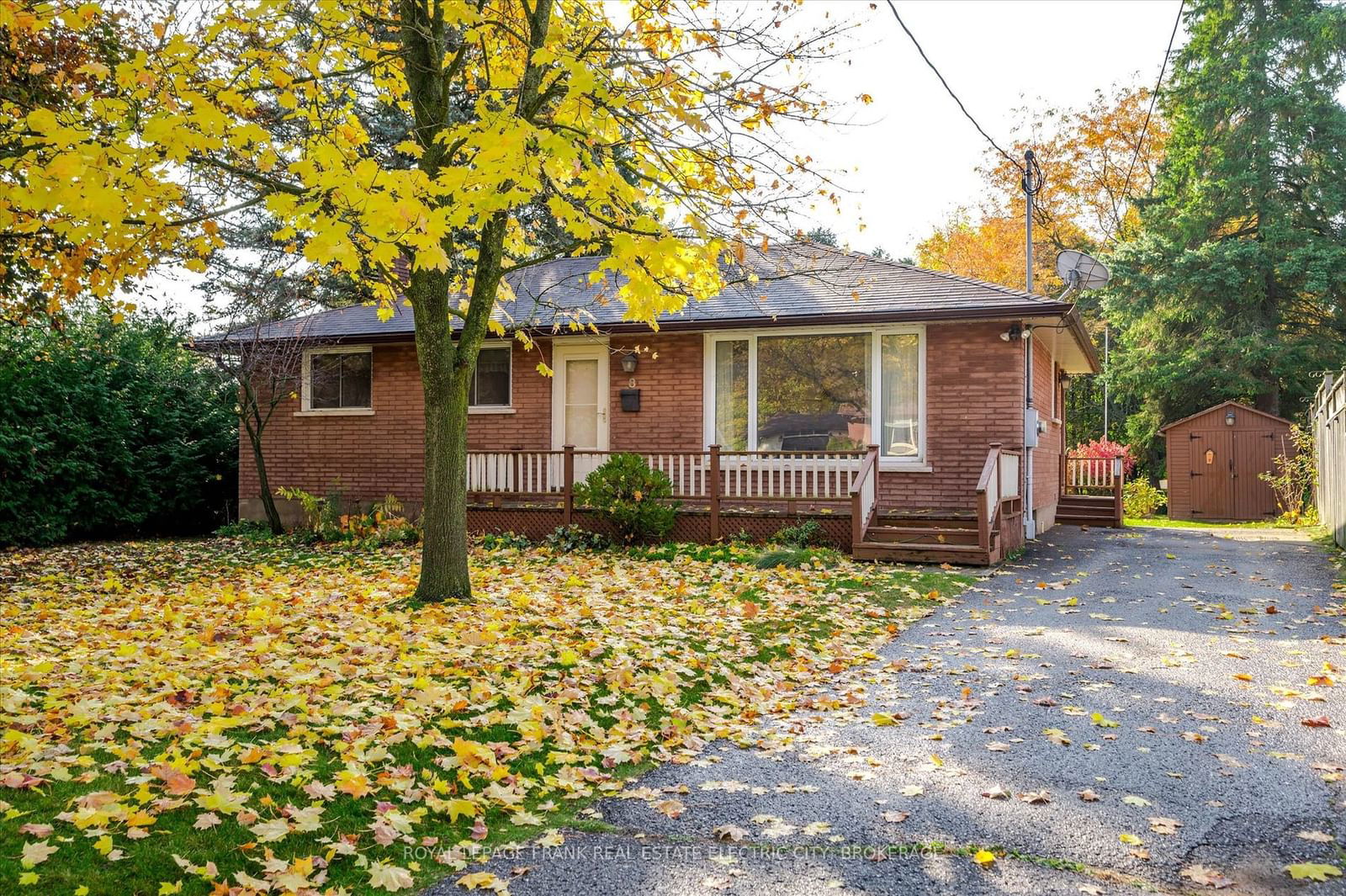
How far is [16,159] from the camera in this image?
585 cm

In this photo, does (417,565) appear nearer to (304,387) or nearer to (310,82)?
(310,82)

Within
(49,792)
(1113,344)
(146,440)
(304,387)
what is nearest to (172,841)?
(49,792)

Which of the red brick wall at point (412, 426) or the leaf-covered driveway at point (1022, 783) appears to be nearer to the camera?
the leaf-covered driveway at point (1022, 783)

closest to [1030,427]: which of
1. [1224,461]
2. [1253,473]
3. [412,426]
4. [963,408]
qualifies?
[963,408]

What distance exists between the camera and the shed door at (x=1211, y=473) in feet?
68.8

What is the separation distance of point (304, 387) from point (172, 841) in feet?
44.5

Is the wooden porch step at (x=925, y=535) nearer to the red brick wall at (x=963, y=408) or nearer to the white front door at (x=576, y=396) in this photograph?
the red brick wall at (x=963, y=408)

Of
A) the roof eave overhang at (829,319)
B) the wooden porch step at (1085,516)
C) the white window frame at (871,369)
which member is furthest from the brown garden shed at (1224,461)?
the white window frame at (871,369)

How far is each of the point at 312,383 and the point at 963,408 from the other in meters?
10.4

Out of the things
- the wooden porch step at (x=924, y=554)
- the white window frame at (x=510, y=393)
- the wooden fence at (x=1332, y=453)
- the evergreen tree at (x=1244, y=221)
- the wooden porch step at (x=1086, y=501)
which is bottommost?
the wooden porch step at (x=924, y=554)

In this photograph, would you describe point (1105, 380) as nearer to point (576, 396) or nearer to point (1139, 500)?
point (1139, 500)

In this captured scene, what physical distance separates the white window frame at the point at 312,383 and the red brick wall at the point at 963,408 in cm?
843

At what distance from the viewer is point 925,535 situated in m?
11.3

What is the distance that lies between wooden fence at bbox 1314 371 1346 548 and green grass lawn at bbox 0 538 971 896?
651cm
